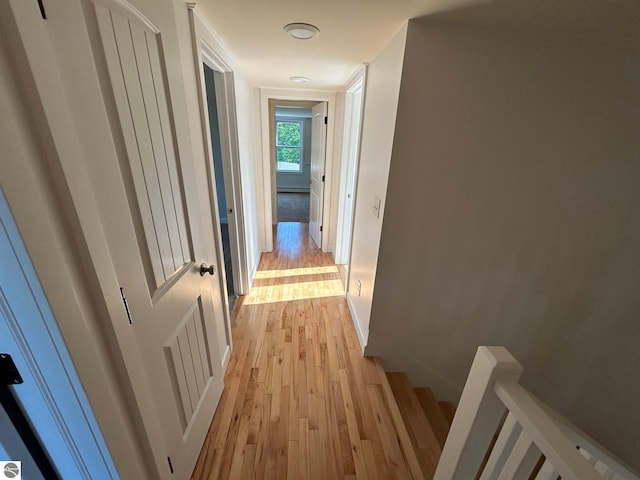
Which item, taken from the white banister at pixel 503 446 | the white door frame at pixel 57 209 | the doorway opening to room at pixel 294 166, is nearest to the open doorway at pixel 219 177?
the doorway opening to room at pixel 294 166

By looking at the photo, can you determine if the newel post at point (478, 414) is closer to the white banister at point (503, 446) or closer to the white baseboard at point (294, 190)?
the white banister at point (503, 446)

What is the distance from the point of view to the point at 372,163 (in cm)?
183

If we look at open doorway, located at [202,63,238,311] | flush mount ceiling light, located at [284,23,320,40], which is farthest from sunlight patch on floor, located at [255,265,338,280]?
flush mount ceiling light, located at [284,23,320,40]

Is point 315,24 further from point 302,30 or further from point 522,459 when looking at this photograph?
point 522,459

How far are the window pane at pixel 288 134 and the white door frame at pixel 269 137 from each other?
3.77m

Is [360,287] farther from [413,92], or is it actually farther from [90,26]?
[90,26]

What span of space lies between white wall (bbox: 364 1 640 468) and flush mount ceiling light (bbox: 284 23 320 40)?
1.67 feet

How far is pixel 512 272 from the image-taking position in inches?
66.1

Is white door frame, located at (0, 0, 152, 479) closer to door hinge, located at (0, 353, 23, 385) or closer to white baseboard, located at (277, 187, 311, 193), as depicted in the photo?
door hinge, located at (0, 353, 23, 385)

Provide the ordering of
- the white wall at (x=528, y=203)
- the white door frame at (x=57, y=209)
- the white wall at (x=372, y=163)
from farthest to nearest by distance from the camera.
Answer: the white wall at (x=372, y=163) → the white wall at (x=528, y=203) → the white door frame at (x=57, y=209)

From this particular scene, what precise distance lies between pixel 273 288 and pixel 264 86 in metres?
2.29

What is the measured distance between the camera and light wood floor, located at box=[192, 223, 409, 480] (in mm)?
1280

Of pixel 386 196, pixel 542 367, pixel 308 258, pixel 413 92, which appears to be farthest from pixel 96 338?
pixel 308 258

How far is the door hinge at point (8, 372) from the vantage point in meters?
0.53
